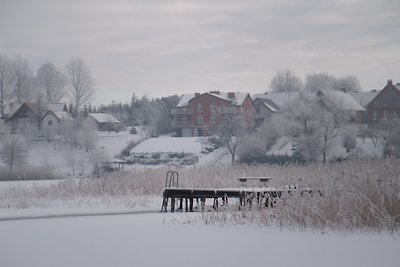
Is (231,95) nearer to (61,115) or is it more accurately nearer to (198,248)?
(61,115)

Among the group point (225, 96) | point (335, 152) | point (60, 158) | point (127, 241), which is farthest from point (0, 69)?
point (127, 241)

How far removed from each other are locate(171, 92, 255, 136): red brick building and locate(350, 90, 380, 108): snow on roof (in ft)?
36.2

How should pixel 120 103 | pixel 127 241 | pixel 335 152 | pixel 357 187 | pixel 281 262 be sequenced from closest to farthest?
pixel 281 262, pixel 127 241, pixel 357 187, pixel 335 152, pixel 120 103

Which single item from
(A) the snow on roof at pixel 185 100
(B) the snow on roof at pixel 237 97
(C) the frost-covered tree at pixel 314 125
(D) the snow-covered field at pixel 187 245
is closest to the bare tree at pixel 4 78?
(A) the snow on roof at pixel 185 100

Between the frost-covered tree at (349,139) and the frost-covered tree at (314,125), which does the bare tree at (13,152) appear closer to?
the frost-covered tree at (314,125)

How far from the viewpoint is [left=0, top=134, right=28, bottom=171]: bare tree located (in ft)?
139

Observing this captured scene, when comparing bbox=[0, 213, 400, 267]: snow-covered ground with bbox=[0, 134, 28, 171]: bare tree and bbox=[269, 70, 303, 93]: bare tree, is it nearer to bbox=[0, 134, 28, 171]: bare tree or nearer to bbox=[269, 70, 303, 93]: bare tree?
bbox=[0, 134, 28, 171]: bare tree

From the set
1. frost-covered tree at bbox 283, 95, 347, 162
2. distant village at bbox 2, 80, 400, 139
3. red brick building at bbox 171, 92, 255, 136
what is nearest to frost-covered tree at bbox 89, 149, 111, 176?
distant village at bbox 2, 80, 400, 139

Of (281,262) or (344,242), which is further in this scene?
(344,242)

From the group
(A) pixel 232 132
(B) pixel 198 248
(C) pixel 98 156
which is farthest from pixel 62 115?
(B) pixel 198 248

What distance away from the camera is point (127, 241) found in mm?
7406

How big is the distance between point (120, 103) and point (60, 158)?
1327 inches

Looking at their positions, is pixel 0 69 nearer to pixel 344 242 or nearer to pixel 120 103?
pixel 120 103

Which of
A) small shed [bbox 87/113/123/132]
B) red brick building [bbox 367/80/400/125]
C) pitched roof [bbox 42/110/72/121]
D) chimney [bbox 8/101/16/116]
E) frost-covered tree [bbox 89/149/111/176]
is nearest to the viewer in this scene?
red brick building [bbox 367/80/400/125]
